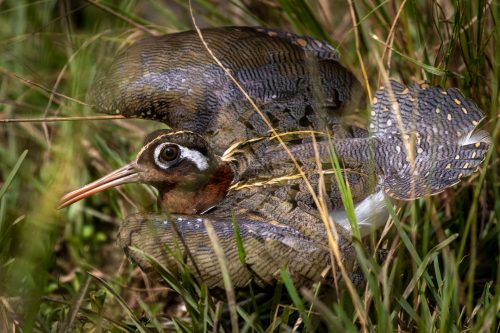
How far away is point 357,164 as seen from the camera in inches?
154

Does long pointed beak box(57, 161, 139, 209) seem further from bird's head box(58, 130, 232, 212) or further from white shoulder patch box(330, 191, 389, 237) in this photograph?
white shoulder patch box(330, 191, 389, 237)

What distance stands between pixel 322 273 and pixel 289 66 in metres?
1.39

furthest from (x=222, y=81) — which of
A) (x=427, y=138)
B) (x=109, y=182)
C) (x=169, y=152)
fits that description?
(x=427, y=138)

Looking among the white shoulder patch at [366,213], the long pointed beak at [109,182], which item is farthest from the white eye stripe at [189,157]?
the white shoulder patch at [366,213]

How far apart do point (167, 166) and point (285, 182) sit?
59cm

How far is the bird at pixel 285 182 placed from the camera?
3.45 meters

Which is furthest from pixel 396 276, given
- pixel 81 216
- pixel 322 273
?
pixel 81 216

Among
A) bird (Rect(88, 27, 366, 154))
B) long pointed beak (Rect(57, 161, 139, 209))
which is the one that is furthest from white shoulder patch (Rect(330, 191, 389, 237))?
long pointed beak (Rect(57, 161, 139, 209))

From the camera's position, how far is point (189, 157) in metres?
3.96

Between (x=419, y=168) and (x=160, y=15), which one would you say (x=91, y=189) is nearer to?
(x=419, y=168)

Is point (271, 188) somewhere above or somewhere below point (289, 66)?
below

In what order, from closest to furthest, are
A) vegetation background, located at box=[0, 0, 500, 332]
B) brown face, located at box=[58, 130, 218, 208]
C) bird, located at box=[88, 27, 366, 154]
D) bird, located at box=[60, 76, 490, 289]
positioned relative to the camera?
vegetation background, located at box=[0, 0, 500, 332] < bird, located at box=[60, 76, 490, 289] < brown face, located at box=[58, 130, 218, 208] < bird, located at box=[88, 27, 366, 154]

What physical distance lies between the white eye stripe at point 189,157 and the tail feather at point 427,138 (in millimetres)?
828

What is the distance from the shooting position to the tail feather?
3.81m
